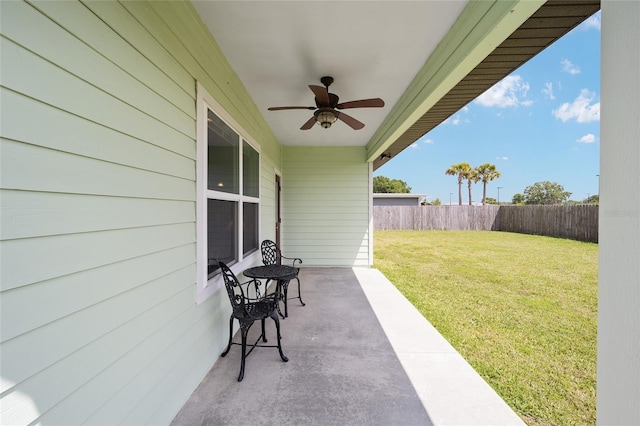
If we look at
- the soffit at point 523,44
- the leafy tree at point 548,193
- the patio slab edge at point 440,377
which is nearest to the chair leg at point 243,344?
the patio slab edge at point 440,377

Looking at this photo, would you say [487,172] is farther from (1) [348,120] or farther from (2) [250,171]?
(2) [250,171]

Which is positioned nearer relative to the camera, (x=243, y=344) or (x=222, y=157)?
(x=243, y=344)

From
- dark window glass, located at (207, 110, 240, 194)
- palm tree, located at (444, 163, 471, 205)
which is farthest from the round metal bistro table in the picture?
palm tree, located at (444, 163, 471, 205)

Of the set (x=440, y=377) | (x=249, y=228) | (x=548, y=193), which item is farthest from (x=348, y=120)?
(x=548, y=193)

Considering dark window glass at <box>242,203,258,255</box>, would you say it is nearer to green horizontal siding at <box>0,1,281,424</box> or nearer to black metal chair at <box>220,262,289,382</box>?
black metal chair at <box>220,262,289,382</box>

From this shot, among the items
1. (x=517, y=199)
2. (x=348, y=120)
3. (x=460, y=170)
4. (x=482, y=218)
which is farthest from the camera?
(x=517, y=199)

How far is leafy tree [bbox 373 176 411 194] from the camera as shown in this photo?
41094 mm

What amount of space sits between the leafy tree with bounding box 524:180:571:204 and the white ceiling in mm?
40306

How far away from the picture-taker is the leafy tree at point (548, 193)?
32844 mm

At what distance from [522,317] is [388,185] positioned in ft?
130

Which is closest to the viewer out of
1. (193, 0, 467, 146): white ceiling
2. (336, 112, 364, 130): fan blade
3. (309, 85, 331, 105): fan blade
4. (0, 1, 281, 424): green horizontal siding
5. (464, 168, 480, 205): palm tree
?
(0, 1, 281, 424): green horizontal siding

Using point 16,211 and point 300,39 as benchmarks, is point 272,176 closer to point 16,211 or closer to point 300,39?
point 300,39

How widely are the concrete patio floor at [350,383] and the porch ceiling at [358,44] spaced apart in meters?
2.48

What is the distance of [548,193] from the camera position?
3341 centimetres
